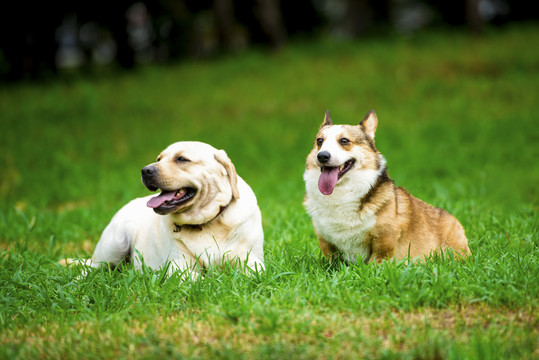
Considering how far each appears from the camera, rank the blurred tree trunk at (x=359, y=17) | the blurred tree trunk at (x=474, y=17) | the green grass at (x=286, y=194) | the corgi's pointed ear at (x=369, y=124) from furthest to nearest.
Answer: the blurred tree trunk at (x=359, y=17), the blurred tree trunk at (x=474, y=17), the corgi's pointed ear at (x=369, y=124), the green grass at (x=286, y=194)

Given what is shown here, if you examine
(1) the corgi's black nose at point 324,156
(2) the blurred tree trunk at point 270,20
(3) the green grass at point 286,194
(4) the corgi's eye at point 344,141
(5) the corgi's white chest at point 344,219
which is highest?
(2) the blurred tree trunk at point 270,20

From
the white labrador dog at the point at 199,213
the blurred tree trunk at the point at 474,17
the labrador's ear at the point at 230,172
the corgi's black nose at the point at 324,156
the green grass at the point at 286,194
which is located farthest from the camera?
A: the blurred tree trunk at the point at 474,17

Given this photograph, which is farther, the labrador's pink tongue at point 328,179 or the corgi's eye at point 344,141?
the corgi's eye at point 344,141

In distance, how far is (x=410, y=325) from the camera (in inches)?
132

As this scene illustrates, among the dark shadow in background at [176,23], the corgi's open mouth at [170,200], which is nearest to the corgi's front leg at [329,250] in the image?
the corgi's open mouth at [170,200]

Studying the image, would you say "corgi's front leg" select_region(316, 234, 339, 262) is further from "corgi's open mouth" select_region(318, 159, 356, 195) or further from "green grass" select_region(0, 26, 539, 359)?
"corgi's open mouth" select_region(318, 159, 356, 195)

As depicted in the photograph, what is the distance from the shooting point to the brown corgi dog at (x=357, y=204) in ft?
13.6

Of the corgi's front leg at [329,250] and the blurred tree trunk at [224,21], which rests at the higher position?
the blurred tree trunk at [224,21]

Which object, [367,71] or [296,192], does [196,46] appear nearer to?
[367,71]

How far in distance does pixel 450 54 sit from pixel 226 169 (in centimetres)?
1364

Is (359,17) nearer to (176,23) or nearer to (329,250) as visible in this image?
(176,23)

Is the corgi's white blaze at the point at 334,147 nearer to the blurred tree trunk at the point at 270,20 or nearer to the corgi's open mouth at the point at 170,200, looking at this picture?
the corgi's open mouth at the point at 170,200

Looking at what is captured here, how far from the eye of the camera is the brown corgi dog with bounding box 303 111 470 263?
4.14 meters

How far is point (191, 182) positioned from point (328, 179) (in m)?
1.04
